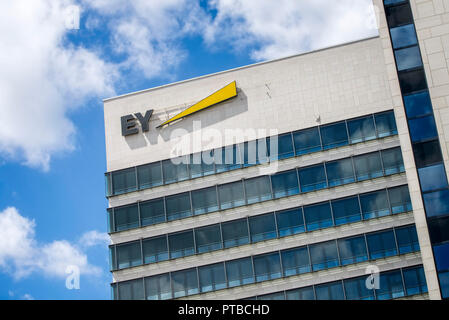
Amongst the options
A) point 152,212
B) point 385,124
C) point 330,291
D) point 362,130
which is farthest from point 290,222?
point 152,212

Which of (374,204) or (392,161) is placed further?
(392,161)

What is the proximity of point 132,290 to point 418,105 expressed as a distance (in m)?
31.9

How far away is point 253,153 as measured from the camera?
197 ft

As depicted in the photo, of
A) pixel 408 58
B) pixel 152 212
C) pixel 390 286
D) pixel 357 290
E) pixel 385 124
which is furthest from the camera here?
pixel 152 212

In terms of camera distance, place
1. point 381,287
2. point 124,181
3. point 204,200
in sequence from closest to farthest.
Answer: point 381,287
point 204,200
point 124,181

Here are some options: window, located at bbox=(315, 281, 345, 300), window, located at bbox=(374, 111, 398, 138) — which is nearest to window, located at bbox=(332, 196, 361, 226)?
window, located at bbox=(315, 281, 345, 300)

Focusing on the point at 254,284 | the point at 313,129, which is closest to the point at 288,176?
the point at 313,129

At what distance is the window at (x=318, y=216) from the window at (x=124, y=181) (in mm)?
16194

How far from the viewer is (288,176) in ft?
194

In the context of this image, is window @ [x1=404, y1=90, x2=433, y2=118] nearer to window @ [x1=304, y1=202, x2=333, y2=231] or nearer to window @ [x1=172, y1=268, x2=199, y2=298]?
window @ [x1=304, y1=202, x2=333, y2=231]

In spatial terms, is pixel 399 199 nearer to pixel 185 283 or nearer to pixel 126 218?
pixel 185 283

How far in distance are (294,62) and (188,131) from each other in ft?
37.7

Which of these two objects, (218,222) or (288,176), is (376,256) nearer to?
(288,176)

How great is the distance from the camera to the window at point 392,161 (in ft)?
188
